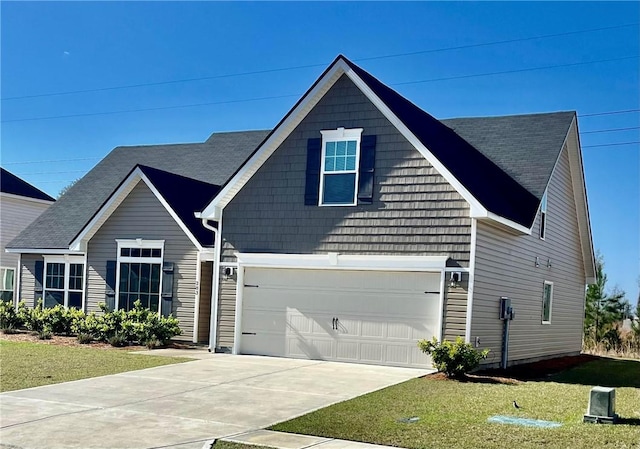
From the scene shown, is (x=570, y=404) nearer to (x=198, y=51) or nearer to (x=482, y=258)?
(x=482, y=258)

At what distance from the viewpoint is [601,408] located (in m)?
9.01

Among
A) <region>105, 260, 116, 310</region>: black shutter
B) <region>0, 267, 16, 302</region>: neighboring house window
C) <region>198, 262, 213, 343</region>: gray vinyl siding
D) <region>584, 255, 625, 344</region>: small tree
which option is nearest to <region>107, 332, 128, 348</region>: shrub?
<region>198, 262, 213, 343</region>: gray vinyl siding

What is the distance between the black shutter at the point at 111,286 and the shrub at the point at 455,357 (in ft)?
33.7

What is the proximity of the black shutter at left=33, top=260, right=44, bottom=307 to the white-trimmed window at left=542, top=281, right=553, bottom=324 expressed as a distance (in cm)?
1468

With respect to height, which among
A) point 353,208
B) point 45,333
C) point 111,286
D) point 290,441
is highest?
point 353,208

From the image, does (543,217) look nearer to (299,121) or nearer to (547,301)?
(547,301)

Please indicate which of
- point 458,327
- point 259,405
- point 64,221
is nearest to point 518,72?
point 458,327

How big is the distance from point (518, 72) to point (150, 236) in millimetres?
13396

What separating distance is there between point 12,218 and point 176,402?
69.4ft

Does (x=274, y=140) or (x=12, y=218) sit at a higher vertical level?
(x=274, y=140)

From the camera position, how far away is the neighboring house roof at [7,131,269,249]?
22672 mm

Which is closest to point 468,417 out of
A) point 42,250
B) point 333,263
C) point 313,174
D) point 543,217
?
point 333,263

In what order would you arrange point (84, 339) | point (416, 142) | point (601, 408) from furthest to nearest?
point (84, 339)
point (416, 142)
point (601, 408)

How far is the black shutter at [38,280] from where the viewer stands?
71.7ft
